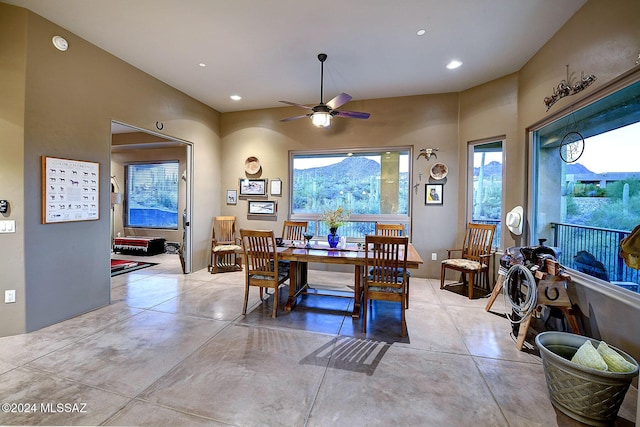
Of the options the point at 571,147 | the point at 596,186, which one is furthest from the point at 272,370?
the point at 571,147

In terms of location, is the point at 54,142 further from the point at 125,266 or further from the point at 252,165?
the point at 125,266

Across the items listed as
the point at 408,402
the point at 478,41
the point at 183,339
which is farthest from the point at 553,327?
the point at 183,339

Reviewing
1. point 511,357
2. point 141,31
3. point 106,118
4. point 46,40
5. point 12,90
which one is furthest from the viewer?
point 106,118

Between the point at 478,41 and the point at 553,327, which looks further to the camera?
the point at 478,41

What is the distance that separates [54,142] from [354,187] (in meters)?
4.28

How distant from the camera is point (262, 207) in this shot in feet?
18.2

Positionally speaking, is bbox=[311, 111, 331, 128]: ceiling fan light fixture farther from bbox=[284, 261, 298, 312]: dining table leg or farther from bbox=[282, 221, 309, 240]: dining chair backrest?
bbox=[284, 261, 298, 312]: dining table leg

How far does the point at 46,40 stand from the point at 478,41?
4.79m

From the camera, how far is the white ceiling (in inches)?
104

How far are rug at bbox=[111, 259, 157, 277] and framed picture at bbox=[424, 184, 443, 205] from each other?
577 centimetres

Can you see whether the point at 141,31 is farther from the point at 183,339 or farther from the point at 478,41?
the point at 478,41

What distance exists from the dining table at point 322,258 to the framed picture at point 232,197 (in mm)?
2552

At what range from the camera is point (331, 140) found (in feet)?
17.0

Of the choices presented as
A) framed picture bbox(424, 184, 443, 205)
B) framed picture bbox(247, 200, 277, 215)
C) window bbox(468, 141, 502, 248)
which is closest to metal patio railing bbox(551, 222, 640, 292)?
window bbox(468, 141, 502, 248)
